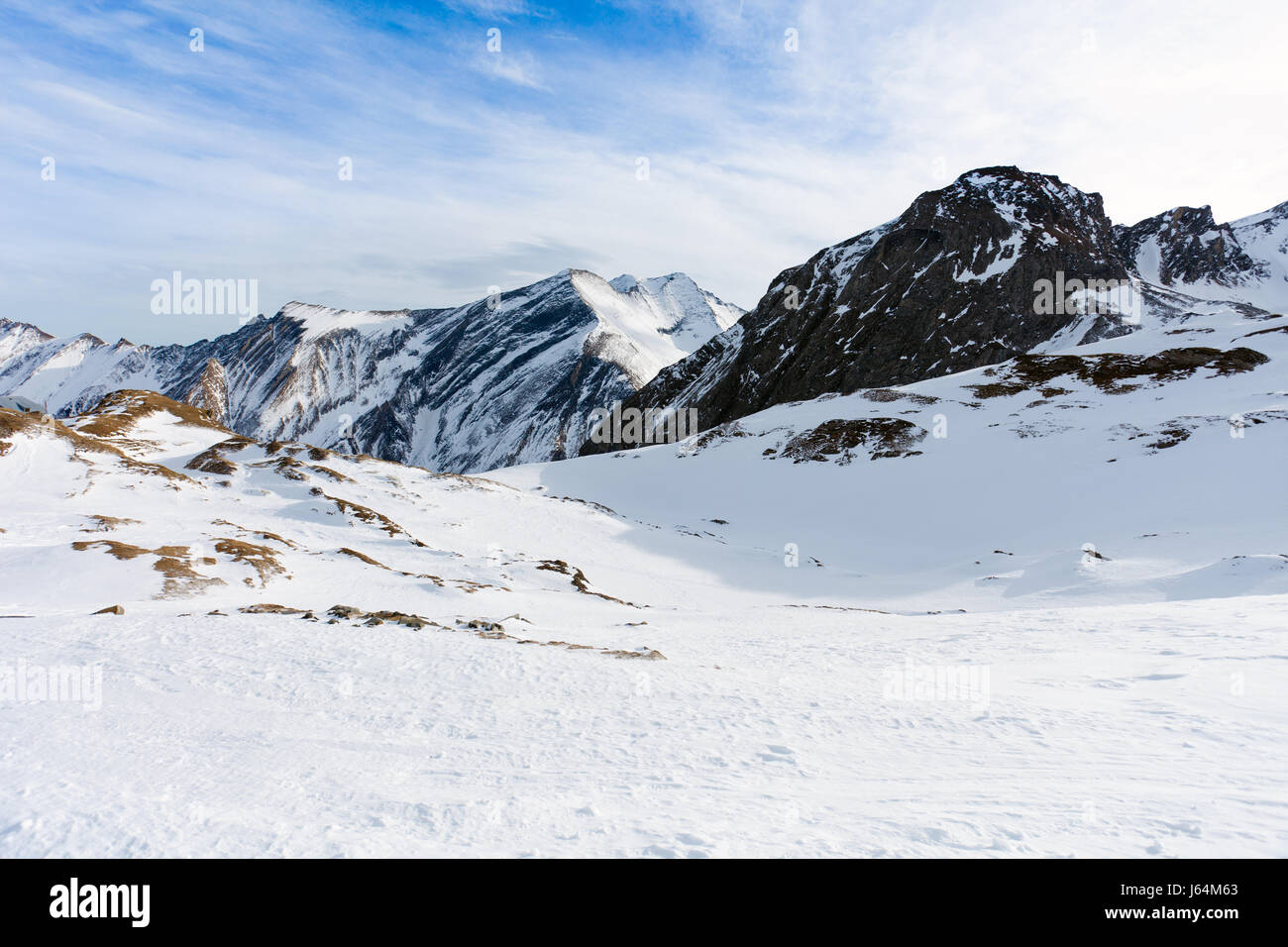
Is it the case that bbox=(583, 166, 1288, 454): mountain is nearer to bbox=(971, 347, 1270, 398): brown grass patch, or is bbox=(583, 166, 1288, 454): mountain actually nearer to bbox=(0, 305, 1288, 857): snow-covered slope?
bbox=(971, 347, 1270, 398): brown grass patch

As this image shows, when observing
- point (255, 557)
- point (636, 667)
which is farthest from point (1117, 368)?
point (255, 557)

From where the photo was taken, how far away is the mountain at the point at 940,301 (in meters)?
95.6

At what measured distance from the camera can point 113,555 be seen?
69.2 feet

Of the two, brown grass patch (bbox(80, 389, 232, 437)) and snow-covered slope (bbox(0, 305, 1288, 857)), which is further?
brown grass patch (bbox(80, 389, 232, 437))

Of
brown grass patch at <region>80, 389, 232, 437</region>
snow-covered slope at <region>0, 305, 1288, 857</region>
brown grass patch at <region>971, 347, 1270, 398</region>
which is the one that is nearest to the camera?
snow-covered slope at <region>0, 305, 1288, 857</region>

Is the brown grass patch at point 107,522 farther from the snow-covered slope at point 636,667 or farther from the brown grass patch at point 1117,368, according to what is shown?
the brown grass patch at point 1117,368

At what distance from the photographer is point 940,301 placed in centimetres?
10431

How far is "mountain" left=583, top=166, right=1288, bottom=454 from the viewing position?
9562 centimetres

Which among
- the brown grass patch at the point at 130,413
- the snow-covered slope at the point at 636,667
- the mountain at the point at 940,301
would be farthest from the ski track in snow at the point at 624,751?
the mountain at the point at 940,301

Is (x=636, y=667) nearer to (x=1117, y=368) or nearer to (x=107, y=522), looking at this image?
(x=107, y=522)


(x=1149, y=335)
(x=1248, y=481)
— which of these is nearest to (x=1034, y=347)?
(x=1149, y=335)

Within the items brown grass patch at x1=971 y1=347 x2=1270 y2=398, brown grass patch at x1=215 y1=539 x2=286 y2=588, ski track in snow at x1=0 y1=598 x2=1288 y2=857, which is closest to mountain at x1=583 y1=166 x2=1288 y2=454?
brown grass patch at x1=971 y1=347 x2=1270 y2=398
